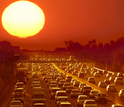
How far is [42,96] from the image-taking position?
143ft

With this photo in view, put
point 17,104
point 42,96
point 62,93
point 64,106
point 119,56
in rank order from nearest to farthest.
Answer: point 64,106, point 17,104, point 42,96, point 62,93, point 119,56

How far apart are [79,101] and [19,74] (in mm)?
37703

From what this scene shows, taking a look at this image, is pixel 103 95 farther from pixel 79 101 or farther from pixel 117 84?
pixel 117 84

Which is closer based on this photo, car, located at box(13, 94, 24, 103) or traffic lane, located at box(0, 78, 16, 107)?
car, located at box(13, 94, 24, 103)

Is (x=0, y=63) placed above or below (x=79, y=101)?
above

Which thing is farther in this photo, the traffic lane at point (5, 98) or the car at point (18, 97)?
the traffic lane at point (5, 98)

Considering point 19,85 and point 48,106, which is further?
point 19,85

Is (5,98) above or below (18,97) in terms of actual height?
below

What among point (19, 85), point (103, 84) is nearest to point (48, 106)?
point (19, 85)

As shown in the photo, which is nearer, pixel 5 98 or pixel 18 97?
pixel 18 97

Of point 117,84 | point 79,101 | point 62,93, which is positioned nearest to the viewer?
point 79,101

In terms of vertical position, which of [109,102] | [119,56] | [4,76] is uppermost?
[119,56]

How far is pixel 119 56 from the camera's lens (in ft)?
389

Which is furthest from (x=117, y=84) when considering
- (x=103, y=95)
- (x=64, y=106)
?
(x=64, y=106)
